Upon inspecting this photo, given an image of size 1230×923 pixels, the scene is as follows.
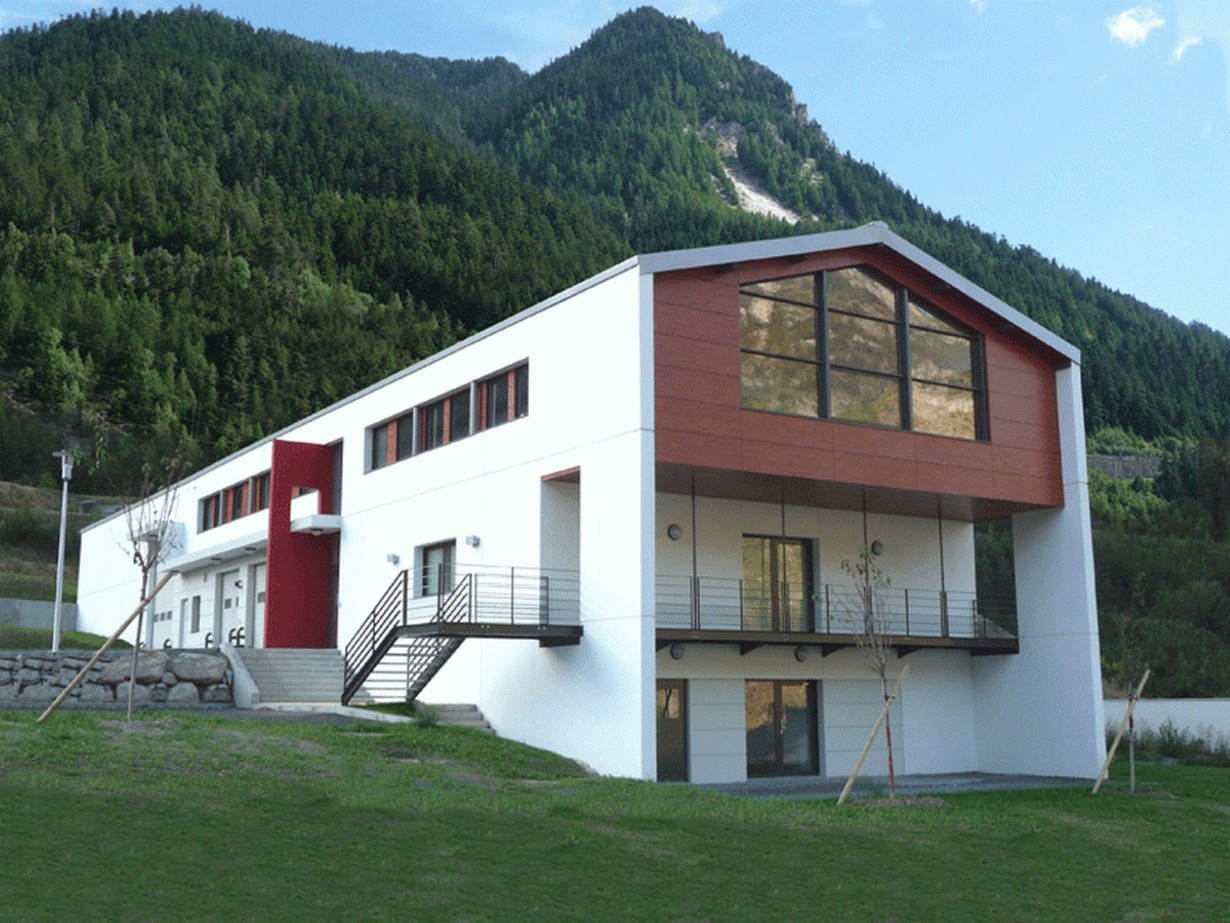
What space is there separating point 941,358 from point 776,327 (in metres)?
4.12

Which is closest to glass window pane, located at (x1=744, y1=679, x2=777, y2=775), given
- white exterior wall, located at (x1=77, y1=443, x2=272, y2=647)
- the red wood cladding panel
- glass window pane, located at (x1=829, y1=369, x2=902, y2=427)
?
the red wood cladding panel

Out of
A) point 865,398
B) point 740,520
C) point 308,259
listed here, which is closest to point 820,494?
point 740,520

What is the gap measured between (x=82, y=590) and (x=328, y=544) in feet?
73.4

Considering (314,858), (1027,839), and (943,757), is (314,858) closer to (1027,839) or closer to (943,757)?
(1027,839)

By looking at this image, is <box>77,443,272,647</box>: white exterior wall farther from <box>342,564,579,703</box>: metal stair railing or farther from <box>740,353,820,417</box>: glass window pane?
<box>740,353,820,417</box>: glass window pane

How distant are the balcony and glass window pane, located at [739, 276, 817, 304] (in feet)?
16.9

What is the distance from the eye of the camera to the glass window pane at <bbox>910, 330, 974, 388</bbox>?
25.0m

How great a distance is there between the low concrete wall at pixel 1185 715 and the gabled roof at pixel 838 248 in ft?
35.1

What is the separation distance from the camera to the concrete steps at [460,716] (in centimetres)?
2391

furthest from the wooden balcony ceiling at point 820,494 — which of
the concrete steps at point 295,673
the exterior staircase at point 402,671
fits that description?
the concrete steps at point 295,673

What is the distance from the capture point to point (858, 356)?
79.3 feet

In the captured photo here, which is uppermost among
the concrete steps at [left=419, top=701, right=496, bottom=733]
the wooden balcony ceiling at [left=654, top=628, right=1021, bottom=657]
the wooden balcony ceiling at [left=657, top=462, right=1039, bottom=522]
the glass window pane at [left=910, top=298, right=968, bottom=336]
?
the glass window pane at [left=910, top=298, right=968, bottom=336]

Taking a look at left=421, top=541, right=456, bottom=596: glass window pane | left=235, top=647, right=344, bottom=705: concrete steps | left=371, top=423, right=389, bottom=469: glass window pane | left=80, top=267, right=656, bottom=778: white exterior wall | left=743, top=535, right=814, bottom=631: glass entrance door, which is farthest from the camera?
left=371, top=423, right=389, bottom=469: glass window pane

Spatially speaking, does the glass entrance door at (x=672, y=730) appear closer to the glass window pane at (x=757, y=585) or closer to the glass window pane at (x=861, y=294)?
the glass window pane at (x=757, y=585)
